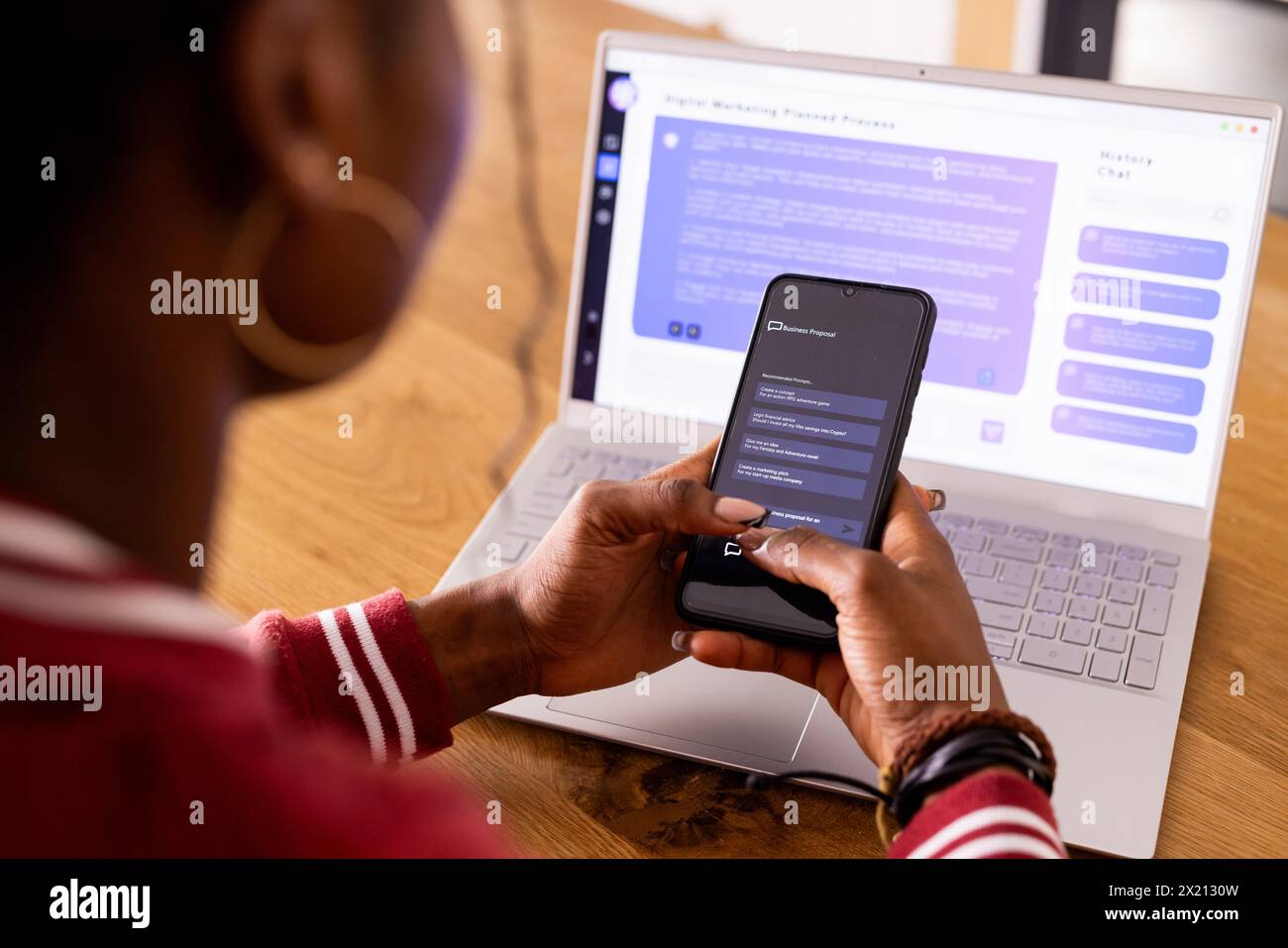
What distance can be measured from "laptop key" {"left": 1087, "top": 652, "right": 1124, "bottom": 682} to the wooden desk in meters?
0.05

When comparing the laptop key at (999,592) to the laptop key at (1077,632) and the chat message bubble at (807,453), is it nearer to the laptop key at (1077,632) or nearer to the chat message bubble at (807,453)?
the laptop key at (1077,632)

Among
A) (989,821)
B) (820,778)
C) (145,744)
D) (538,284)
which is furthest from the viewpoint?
(538,284)

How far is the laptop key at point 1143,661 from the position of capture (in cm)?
75

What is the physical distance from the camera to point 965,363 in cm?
89

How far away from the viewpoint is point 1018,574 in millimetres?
834

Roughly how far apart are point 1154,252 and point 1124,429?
123 mm

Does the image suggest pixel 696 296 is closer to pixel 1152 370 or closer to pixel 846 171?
pixel 846 171

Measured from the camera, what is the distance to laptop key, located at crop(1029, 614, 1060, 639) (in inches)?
31.0

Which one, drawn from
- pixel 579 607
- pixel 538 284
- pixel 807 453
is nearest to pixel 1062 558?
pixel 807 453

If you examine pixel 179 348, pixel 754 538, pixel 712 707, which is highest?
pixel 179 348

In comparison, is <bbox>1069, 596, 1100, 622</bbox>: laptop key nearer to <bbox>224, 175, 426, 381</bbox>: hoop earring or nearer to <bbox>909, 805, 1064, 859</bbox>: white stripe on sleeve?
<bbox>909, 805, 1064, 859</bbox>: white stripe on sleeve

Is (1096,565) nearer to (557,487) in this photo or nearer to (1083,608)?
(1083,608)

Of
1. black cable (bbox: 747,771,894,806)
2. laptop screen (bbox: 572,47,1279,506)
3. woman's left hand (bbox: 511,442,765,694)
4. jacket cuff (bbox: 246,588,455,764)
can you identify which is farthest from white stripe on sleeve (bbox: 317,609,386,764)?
laptop screen (bbox: 572,47,1279,506)

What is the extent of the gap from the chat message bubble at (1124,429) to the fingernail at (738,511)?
0.30m
